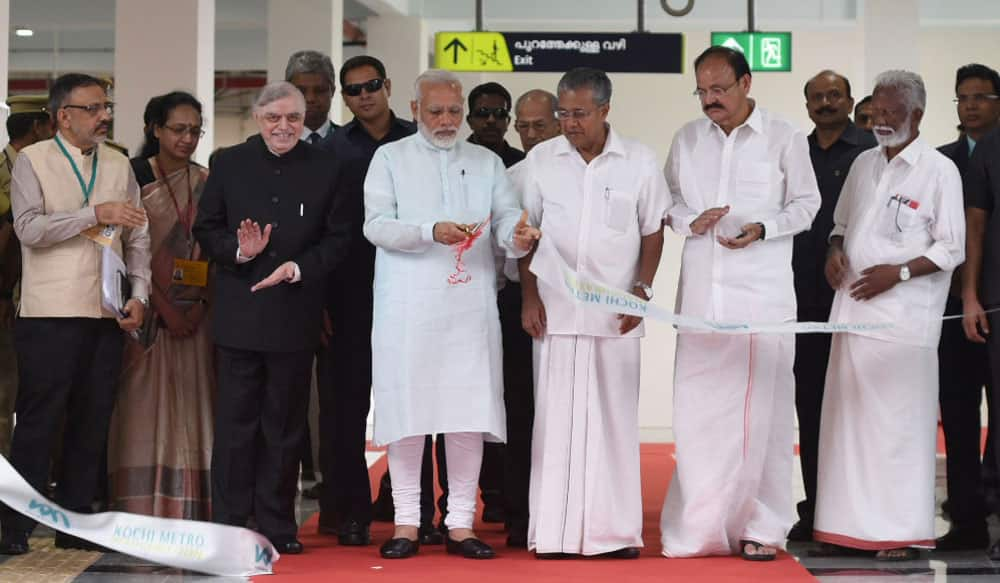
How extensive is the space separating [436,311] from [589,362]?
59cm

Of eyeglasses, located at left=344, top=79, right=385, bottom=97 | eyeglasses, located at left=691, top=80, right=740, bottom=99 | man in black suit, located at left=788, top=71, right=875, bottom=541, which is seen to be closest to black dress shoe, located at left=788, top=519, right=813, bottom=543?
man in black suit, located at left=788, top=71, right=875, bottom=541

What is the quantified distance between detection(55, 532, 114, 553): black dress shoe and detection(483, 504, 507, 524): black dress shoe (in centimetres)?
172

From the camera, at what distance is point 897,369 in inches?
207

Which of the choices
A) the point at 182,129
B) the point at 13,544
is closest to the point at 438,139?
the point at 182,129

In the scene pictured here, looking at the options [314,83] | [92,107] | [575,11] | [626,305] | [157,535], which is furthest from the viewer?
[575,11]

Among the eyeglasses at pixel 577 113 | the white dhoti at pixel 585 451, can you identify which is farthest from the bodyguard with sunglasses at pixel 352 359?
the eyeglasses at pixel 577 113

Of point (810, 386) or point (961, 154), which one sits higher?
point (961, 154)

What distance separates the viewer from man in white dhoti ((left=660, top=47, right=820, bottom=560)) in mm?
5191

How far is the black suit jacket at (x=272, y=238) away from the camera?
5137 millimetres

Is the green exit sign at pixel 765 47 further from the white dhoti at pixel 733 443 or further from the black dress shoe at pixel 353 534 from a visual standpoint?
the black dress shoe at pixel 353 534

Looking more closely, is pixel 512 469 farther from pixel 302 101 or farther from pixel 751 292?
pixel 302 101

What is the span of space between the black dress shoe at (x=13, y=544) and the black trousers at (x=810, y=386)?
121 inches

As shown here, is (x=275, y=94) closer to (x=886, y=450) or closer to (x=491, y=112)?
(x=491, y=112)

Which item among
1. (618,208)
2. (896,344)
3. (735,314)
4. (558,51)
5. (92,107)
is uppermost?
(558,51)
